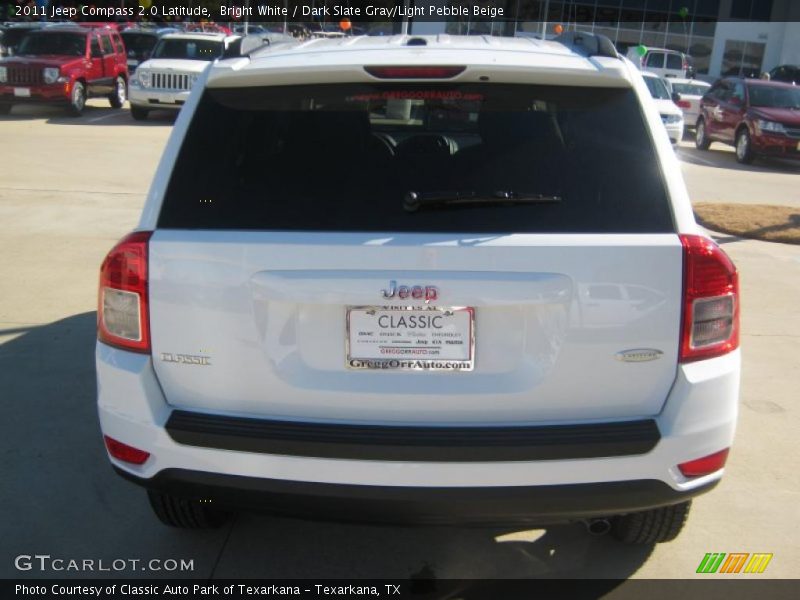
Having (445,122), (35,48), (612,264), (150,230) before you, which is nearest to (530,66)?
(612,264)

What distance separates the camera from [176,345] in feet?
8.98

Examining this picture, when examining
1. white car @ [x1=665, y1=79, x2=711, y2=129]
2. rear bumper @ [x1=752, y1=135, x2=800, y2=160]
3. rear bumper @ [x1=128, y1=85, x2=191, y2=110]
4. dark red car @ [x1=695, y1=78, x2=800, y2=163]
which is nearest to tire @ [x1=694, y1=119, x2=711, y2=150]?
dark red car @ [x1=695, y1=78, x2=800, y2=163]

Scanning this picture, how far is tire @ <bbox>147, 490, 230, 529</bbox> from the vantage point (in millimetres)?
3324

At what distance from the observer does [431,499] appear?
2.63m

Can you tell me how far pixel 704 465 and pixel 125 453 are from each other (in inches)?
75.4

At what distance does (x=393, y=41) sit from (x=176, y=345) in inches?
66.1

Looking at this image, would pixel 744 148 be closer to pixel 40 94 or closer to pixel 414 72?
pixel 40 94

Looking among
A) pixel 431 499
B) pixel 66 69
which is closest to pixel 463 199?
pixel 431 499

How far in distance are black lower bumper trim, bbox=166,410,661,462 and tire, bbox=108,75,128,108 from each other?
21.2 meters

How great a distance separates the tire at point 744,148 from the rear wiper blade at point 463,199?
55.3 feet

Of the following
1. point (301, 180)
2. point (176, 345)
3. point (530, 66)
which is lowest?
point (176, 345)

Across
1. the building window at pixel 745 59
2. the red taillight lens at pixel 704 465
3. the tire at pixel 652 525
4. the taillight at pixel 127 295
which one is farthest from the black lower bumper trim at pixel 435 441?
the building window at pixel 745 59

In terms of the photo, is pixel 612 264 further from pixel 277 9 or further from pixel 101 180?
pixel 277 9

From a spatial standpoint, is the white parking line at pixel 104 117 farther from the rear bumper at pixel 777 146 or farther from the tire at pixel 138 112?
the rear bumper at pixel 777 146
